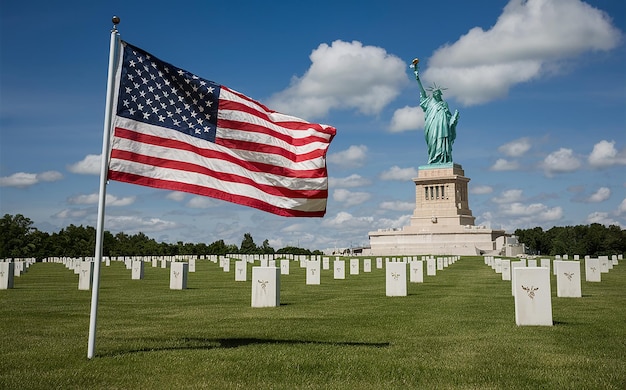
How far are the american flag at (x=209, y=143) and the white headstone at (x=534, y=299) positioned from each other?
4.53 meters

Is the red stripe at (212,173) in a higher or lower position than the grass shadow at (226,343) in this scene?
higher

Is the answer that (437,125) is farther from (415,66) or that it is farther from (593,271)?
(593,271)

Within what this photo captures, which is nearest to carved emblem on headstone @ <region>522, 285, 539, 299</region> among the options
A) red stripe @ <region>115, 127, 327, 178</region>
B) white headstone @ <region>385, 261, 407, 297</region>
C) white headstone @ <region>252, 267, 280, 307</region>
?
red stripe @ <region>115, 127, 327, 178</region>

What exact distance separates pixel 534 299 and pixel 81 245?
2899 inches

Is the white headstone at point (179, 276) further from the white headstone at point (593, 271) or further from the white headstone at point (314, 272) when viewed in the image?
the white headstone at point (593, 271)

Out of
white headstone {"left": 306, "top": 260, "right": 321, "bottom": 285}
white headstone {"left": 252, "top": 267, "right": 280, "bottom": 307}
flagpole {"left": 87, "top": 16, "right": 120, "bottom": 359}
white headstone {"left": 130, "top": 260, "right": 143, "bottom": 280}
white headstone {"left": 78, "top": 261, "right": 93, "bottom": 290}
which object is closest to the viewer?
flagpole {"left": 87, "top": 16, "right": 120, "bottom": 359}

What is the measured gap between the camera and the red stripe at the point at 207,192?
805 centimetres

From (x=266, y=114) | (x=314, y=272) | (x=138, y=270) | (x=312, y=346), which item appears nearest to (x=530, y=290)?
(x=312, y=346)

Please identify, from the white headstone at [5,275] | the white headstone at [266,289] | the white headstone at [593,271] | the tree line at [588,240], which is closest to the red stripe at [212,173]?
the white headstone at [266,289]

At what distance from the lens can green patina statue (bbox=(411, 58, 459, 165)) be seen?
84938 millimetres

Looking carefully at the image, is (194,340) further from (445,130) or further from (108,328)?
(445,130)

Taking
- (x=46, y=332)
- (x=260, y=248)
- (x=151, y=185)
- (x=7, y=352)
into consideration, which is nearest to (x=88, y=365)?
(x=7, y=352)

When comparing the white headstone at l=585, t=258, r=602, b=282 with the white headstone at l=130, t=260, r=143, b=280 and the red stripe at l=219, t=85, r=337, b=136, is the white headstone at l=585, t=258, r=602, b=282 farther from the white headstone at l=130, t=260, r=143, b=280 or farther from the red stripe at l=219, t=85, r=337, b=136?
the white headstone at l=130, t=260, r=143, b=280

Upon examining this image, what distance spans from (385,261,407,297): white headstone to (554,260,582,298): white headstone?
4.36 meters
